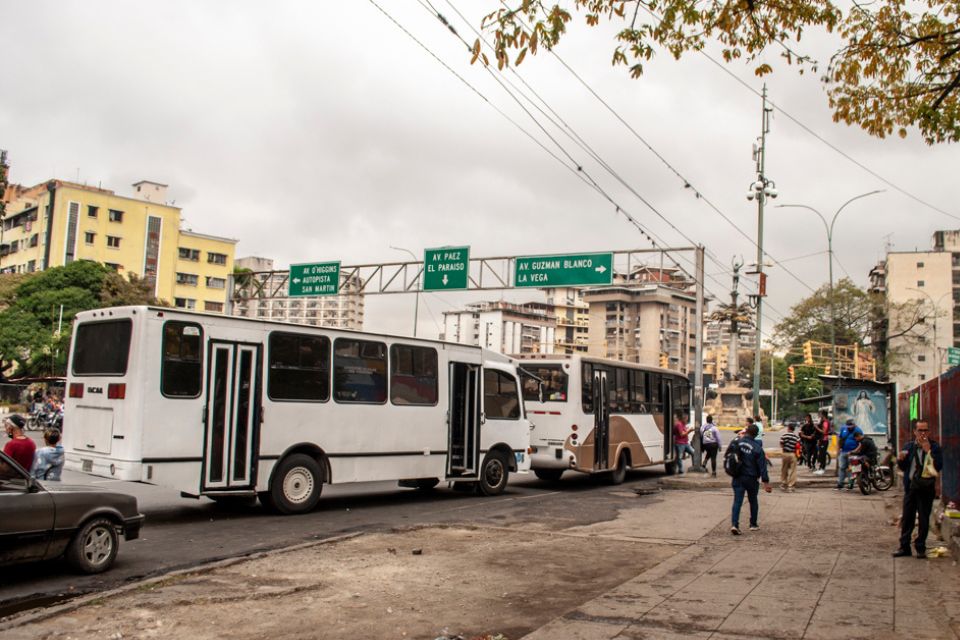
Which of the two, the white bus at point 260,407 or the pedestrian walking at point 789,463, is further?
the pedestrian walking at point 789,463

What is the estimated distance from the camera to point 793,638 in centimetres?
622

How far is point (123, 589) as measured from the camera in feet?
24.8

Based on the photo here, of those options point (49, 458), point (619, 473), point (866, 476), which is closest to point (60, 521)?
point (49, 458)

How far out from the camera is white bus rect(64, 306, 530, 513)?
11.4m

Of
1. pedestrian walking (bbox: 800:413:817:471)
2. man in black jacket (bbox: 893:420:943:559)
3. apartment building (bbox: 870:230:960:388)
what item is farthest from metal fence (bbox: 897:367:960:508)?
apartment building (bbox: 870:230:960:388)

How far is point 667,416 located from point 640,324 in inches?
4856

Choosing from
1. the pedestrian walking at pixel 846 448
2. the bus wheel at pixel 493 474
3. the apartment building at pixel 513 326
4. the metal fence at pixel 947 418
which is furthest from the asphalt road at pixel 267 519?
the apartment building at pixel 513 326

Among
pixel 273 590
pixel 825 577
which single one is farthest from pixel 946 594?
pixel 273 590

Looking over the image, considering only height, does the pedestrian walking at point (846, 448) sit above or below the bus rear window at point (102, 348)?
below

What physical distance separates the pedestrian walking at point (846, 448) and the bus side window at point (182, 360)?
14733 millimetres

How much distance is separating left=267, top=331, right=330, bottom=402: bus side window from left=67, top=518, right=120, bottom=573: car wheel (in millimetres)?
4317

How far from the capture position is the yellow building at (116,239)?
74812 millimetres

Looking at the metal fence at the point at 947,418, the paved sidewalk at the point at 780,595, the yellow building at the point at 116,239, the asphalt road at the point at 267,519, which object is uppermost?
the yellow building at the point at 116,239

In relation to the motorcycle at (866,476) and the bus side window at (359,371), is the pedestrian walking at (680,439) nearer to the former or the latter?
the motorcycle at (866,476)
